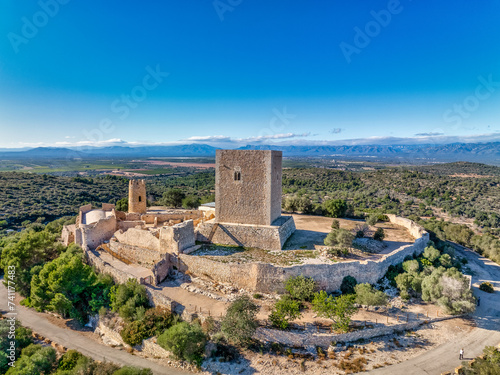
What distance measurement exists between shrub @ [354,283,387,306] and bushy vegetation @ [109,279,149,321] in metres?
10.6

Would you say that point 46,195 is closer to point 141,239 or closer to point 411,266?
point 141,239

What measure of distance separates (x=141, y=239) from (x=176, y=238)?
3.13 meters

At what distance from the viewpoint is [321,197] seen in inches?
1716

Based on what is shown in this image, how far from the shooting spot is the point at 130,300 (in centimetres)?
1478

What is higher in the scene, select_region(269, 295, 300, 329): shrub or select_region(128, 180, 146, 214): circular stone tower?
select_region(128, 180, 146, 214): circular stone tower

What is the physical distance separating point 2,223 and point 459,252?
43.0m

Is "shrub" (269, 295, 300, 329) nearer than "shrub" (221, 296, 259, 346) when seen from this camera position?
No

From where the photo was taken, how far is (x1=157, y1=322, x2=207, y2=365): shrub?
12.2 m

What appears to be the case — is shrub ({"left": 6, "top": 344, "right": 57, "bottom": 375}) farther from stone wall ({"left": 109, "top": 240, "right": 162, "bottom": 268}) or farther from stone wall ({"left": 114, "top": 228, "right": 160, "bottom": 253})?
stone wall ({"left": 114, "top": 228, "right": 160, "bottom": 253})

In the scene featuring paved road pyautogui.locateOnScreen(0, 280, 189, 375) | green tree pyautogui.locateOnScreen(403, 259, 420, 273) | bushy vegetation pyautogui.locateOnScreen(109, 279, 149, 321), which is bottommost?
paved road pyautogui.locateOnScreen(0, 280, 189, 375)

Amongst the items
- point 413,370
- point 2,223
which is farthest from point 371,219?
point 2,223

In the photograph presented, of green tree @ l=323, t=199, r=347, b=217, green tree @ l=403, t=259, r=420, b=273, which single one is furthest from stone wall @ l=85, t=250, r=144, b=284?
green tree @ l=323, t=199, r=347, b=217

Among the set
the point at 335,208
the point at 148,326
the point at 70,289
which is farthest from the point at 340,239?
the point at 70,289

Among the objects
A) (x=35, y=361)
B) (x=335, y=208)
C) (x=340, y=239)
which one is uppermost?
(x=335, y=208)
